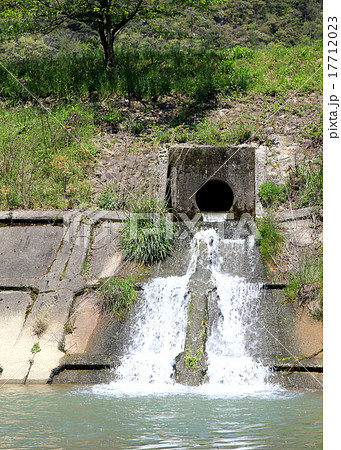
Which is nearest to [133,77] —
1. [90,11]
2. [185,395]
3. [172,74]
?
[172,74]

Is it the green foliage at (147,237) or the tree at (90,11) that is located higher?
the tree at (90,11)

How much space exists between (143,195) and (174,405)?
4919mm

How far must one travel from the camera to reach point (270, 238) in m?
8.94

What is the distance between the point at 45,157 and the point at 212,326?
5.42 meters

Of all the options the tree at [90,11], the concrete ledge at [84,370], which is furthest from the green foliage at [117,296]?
the tree at [90,11]

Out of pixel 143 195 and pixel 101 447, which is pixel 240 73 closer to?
pixel 143 195

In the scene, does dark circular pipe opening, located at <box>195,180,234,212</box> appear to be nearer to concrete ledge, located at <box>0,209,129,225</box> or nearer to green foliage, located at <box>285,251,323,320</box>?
concrete ledge, located at <box>0,209,129,225</box>

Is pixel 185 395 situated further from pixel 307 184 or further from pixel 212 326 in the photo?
pixel 307 184

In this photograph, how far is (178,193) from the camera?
10656 mm

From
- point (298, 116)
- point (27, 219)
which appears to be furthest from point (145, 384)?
point (298, 116)

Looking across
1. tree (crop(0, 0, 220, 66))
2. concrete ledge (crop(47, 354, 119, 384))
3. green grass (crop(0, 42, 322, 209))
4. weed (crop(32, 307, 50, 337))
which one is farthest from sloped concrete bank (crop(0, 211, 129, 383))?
tree (crop(0, 0, 220, 66))

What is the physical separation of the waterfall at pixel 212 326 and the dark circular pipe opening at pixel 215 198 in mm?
2728

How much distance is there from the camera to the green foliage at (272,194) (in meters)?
10.3

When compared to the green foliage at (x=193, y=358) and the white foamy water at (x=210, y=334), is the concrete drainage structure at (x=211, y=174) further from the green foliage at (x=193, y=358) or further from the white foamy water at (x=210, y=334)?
the green foliage at (x=193, y=358)
